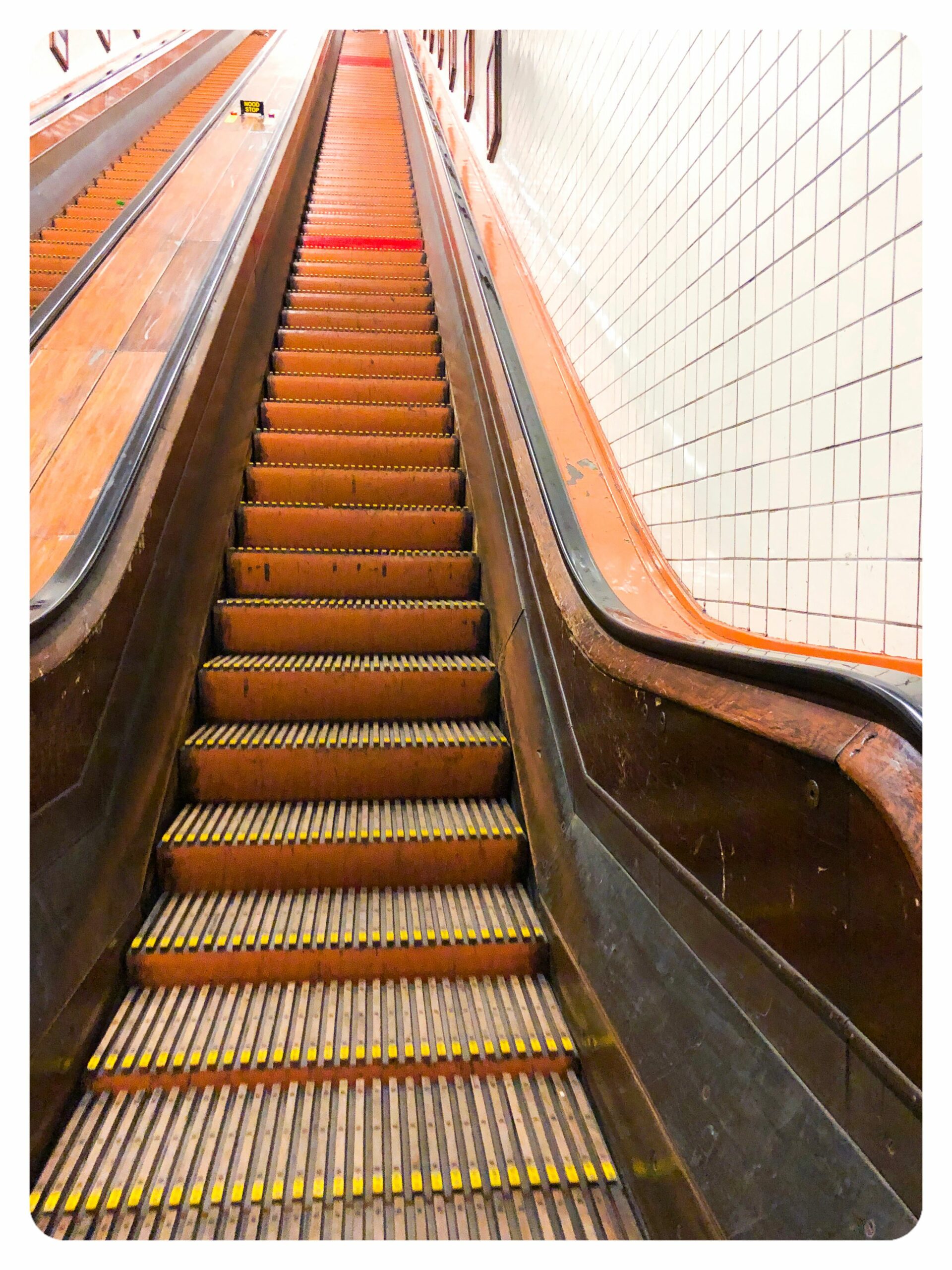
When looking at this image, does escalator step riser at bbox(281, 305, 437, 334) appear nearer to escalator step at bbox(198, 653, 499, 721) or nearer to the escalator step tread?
escalator step at bbox(198, 653, 499, 721)

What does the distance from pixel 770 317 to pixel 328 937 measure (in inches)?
67.6

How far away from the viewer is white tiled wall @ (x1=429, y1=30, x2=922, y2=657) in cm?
124

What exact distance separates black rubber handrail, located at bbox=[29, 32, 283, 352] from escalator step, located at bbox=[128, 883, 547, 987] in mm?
1999

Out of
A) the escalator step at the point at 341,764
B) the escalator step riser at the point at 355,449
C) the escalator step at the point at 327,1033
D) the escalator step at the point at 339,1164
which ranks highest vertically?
the escalator step riser at the point at 355,449

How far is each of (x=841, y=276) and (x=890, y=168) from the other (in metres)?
0.18

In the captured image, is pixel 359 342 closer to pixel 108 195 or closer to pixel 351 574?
pixel 351 574

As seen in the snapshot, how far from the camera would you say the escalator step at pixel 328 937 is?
63.7 inches

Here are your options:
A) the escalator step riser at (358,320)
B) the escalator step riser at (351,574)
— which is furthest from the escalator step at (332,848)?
the escalator step riser at (358,320)

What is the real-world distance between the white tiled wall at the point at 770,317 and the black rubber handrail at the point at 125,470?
1502mm

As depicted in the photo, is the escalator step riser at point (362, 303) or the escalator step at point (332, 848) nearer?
the escalator step at point (332, 848)

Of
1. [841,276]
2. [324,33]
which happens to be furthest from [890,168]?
[324,33]

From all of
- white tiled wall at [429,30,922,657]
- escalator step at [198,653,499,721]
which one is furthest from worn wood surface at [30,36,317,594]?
white tiled wall at [429,30,922,657]

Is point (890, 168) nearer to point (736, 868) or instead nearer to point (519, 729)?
point (736, 868)

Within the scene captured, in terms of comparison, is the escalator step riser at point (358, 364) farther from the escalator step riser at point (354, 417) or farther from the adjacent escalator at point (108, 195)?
the adjacent escalator at point (108, 195)
